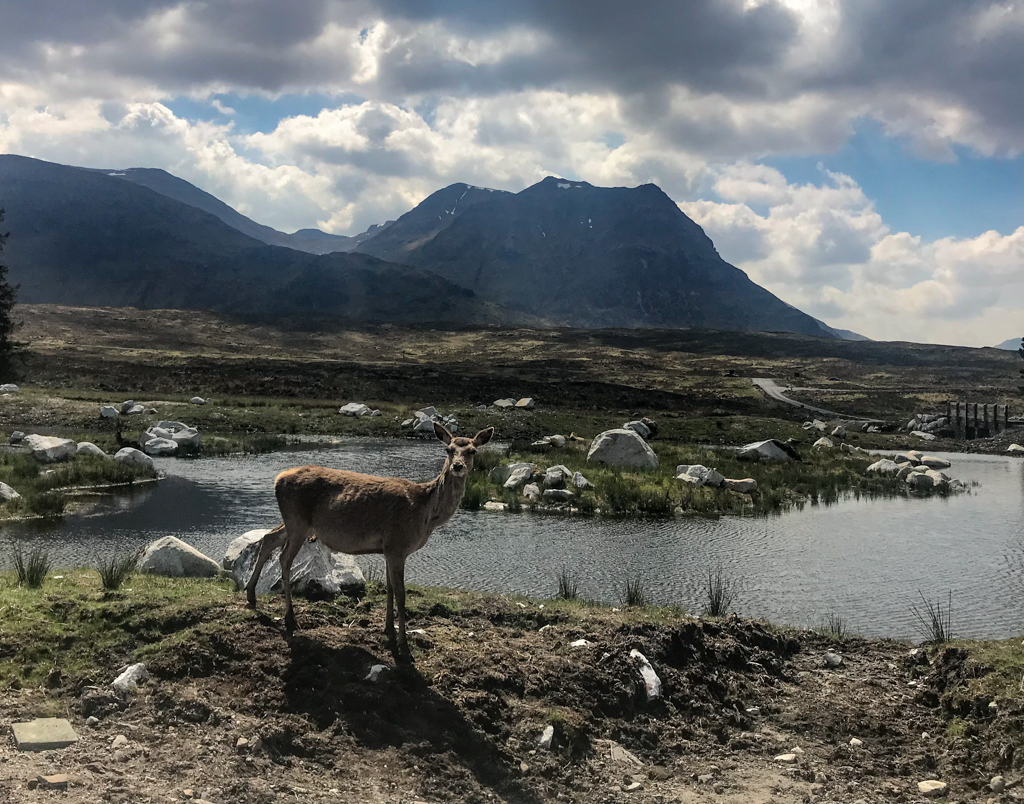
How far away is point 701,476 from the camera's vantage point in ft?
108

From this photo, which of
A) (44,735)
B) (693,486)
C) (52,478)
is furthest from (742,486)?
(44,735)

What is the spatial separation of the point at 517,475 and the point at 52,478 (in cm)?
1774

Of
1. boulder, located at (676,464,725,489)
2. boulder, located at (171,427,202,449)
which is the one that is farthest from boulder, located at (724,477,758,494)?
boulder, located at (171,427,202,449)

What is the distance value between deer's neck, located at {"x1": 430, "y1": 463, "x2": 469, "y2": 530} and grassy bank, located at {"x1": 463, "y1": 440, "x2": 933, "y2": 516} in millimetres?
18247

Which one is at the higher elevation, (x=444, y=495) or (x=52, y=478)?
(x=444, y=495)

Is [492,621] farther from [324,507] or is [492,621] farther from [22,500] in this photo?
[22,500]

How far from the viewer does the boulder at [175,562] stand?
14.7m

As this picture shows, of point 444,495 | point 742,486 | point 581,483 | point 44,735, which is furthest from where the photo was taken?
point 742,486

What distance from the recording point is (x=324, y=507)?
9.90m

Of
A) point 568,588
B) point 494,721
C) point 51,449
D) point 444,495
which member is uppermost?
point 444,495

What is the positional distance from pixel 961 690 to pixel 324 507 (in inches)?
354

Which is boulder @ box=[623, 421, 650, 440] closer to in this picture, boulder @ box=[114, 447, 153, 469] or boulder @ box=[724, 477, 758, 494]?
boulder @ box=[724, 477, 758, 494]

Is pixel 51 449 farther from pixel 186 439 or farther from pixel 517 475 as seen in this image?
pixel 517 475

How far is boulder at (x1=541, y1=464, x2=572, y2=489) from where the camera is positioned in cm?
3070
